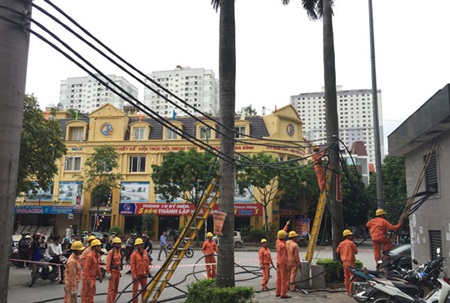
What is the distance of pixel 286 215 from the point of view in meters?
37.5

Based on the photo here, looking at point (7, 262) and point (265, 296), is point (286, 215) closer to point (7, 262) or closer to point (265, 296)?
point (265, 296)

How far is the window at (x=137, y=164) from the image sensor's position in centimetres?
3900

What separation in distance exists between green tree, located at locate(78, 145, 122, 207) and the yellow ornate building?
4.98 ft

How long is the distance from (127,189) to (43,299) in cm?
2814

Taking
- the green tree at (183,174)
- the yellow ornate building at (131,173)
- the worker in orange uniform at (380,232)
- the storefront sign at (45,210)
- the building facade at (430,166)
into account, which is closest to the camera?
the building facade at (430,166)

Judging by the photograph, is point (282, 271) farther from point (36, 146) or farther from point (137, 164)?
point (137, 164)

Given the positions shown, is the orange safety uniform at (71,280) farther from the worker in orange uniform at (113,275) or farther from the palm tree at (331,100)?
the palm tree at (331,100)

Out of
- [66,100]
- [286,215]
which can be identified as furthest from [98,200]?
[66,100]

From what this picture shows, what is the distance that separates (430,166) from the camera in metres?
10.6

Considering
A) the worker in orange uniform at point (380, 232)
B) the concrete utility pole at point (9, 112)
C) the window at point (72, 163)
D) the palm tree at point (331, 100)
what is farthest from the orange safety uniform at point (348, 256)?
the window at point (72, 163)

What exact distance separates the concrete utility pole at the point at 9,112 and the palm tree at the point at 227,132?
415 centimetres

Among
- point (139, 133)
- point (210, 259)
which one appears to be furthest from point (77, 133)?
point (210, 259)

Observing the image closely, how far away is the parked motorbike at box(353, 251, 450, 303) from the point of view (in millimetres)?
7223

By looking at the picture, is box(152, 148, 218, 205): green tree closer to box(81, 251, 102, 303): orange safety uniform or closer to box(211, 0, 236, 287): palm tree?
box(81, 251, 102, 303): orange safety uniform
